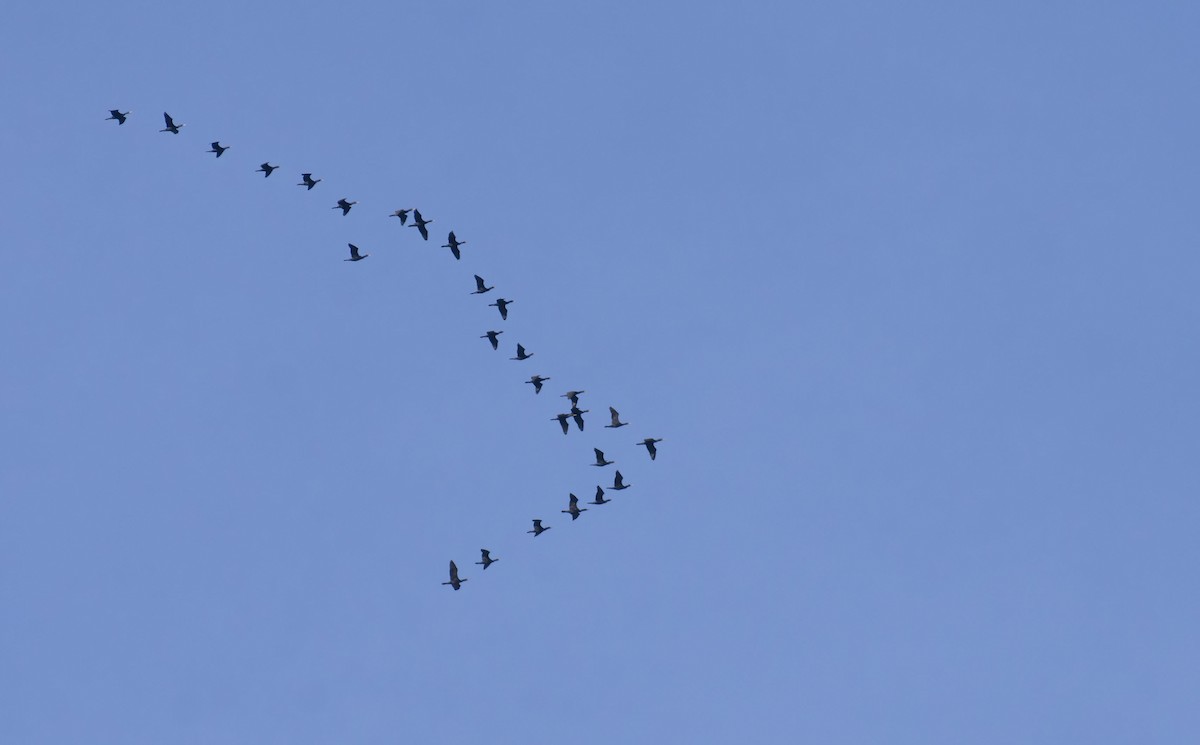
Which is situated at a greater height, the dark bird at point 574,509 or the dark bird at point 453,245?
the dark bird at point 453,245

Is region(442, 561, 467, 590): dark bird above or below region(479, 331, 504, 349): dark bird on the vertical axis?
below

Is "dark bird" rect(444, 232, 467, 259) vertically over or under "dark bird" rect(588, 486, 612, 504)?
over

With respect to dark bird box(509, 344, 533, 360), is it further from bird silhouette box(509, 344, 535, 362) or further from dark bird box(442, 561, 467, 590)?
dark bird box(442, 561, 467, 590)

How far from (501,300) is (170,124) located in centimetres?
3548

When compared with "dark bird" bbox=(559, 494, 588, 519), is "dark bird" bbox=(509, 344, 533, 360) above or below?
above

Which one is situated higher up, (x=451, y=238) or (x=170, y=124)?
(x=170, y=124)

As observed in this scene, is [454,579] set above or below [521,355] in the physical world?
below

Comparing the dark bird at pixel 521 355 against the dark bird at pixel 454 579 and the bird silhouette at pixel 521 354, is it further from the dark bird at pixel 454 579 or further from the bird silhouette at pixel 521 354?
the dark bird at pixel 454 579

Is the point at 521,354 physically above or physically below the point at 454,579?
above

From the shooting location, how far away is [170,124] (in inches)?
5979

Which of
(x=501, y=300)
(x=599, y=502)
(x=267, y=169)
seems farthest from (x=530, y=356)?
(x=267, y=169)

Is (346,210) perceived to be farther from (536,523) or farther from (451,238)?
(536,523)

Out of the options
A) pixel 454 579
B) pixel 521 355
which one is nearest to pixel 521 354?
pixel 521 355

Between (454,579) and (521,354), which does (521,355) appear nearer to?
(521,354)
